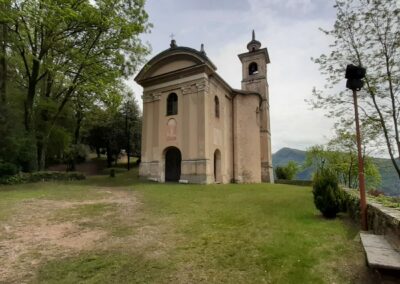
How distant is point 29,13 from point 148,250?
15531mm

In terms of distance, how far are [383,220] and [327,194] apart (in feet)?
9.13

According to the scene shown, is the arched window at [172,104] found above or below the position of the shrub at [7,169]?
above

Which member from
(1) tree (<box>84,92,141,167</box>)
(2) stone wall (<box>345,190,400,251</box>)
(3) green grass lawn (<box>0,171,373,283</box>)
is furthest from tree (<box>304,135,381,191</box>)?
(1) tree (<box>84,92,141,167</box>)

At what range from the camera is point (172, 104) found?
817 inches

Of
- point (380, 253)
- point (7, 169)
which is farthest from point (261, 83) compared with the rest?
point (380, 253)

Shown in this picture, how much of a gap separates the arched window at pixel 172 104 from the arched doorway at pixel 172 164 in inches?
112

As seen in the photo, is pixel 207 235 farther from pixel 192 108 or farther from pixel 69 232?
pixel 192 108

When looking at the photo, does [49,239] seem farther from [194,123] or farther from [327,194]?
[194,123]

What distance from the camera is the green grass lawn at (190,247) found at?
4.14m

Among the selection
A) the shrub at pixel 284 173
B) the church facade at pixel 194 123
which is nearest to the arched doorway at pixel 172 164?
the church facade at pixel 194 123

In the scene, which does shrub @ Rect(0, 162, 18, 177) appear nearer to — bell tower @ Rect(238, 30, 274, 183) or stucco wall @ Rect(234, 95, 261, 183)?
stucco wall @ Rect(234, 95, 261, 183)

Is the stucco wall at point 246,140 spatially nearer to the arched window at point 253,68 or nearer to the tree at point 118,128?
the arched window at point 253,68

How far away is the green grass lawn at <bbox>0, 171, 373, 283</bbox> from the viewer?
4.14m

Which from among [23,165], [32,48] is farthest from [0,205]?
[32,48]
